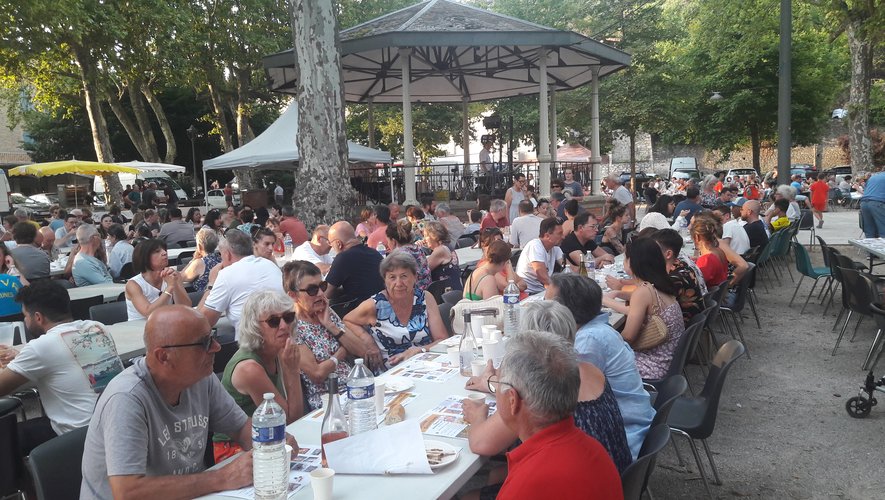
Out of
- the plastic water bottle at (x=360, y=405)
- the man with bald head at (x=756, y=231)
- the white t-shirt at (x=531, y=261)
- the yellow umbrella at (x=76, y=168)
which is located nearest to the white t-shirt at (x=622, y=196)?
the man with bald head at (x=756, y=231)

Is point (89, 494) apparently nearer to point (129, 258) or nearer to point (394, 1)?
point (129, 258)

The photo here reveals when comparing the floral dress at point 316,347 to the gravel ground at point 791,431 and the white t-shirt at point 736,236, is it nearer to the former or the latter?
the gravel ground at point 791,431

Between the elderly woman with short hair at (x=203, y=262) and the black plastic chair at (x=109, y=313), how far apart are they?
1097 mm

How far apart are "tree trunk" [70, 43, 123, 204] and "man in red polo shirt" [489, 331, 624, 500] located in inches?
920

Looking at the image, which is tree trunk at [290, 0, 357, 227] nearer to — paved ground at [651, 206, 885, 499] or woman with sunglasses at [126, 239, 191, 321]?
woman with sunglasses at [126, 239, 191, 321]

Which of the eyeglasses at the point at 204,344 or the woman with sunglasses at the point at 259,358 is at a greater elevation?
the eyeglasses at the point at 204,344

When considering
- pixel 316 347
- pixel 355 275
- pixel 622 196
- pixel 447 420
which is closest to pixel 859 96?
pixel 622 196

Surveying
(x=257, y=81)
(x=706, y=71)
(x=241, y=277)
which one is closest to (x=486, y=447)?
(x=241, y=277)

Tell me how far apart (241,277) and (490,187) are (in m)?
12.6

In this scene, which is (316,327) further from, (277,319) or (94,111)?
(94,111)

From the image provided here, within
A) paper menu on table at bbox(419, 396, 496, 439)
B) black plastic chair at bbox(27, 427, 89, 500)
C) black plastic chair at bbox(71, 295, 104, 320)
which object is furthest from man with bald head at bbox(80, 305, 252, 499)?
black plastic chair at bbox(71, 295, 104, 320)

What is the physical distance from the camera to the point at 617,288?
5945mm

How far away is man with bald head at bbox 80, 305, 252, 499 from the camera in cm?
226

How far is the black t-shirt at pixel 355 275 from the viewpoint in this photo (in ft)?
20.0
